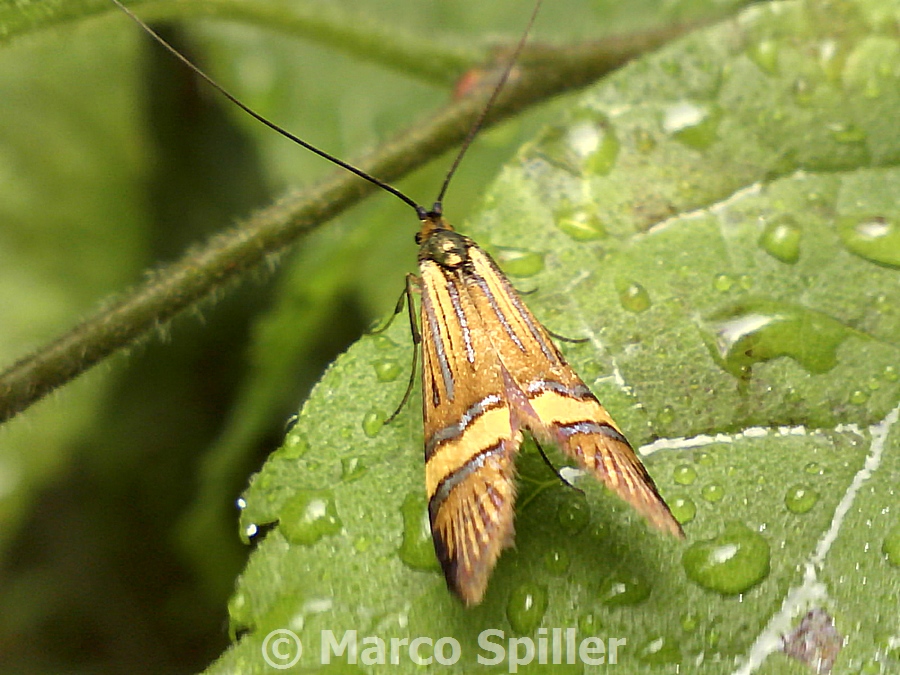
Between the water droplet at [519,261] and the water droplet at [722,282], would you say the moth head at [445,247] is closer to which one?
the water droplet at [519,261]

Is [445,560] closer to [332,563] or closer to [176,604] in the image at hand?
[332,563]

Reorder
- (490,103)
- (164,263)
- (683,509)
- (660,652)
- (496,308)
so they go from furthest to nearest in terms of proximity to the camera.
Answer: (164,263) < (490,103) < (496,308) < (683,509) < (660,652)

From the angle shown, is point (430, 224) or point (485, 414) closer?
point (485, 414)

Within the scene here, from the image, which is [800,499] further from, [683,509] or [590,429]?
[590,429]

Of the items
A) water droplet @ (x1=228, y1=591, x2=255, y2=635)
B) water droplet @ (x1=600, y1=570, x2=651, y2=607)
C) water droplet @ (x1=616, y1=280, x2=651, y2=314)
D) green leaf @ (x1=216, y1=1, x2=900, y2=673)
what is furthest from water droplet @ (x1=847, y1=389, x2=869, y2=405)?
water droplet @ (x1=228, y1=591, x2=255, y2=635)

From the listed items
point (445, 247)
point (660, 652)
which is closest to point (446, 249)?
point (445, 247)

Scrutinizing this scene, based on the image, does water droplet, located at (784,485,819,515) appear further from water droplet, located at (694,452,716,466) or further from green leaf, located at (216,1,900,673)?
water droplet, located at (694,452,716,466)

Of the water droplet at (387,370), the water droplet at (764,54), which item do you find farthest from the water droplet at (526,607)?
the water droplet at (764,54)
